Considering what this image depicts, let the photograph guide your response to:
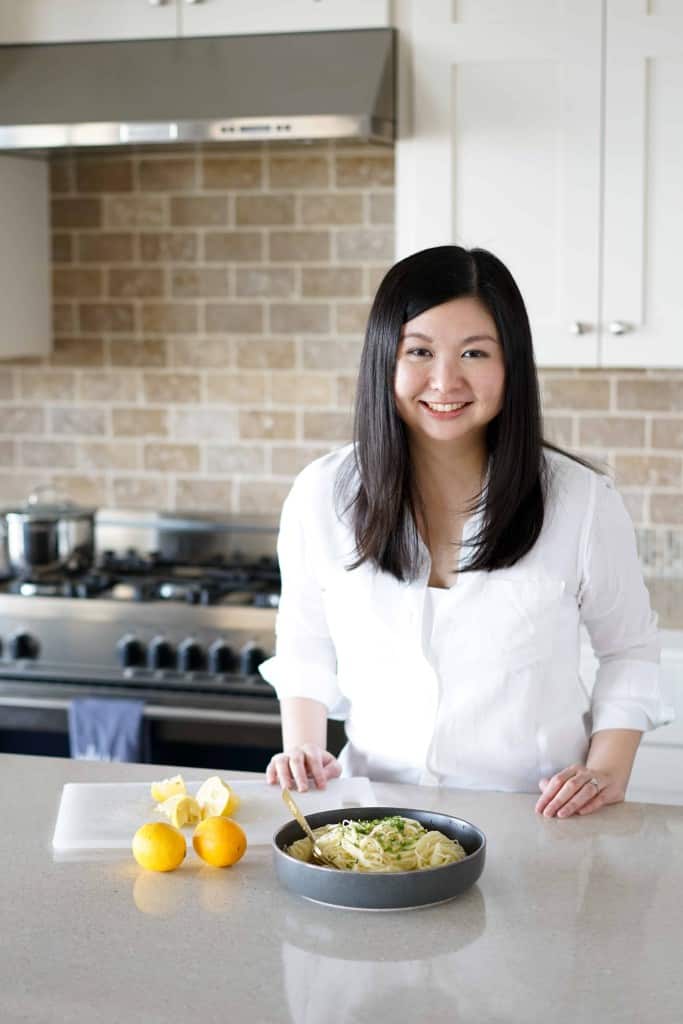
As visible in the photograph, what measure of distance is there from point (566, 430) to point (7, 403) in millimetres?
1565

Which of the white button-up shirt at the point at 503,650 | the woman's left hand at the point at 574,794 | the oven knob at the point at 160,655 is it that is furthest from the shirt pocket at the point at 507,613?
the oven knob at the point at 160,655

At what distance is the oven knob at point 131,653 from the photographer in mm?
3199

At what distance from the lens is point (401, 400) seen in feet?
6.40

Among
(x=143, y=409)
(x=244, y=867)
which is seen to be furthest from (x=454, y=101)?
(x=244, y=867)

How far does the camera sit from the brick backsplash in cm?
360

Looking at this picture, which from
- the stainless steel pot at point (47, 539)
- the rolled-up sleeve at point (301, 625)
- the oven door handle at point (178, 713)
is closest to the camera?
the rolled-up sleeve at point (301, 625)

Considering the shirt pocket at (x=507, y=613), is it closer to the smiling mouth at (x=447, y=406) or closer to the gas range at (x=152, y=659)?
the smiling mouth at (x=447, y=406)

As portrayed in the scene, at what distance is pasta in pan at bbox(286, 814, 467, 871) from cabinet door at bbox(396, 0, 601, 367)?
1852 mm

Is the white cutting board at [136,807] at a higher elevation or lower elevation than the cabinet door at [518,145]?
lower

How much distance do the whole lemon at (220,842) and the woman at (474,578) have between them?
1.05 ft

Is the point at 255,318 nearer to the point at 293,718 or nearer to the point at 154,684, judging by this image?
the point at 154,684

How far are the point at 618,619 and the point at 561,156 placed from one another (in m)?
1.48

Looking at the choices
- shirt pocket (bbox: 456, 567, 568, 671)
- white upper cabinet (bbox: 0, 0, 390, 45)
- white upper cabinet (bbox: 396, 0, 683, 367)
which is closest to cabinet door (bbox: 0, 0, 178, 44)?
white upper cabinet (bbox: 0, 0, 390, 45)

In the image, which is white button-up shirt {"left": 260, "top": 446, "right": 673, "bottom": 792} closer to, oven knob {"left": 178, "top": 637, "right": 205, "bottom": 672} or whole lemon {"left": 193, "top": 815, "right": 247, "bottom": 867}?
whole lemon {"left": 193, "top": 815, "right": 247, "bottom": 867}
